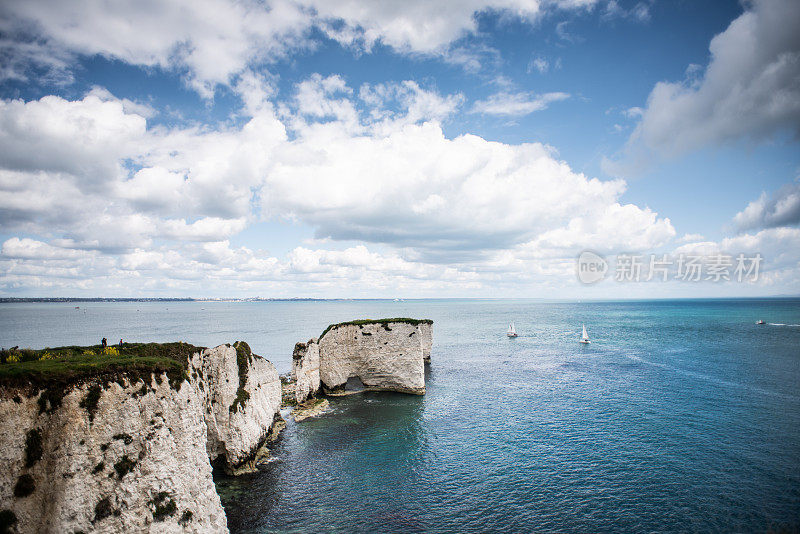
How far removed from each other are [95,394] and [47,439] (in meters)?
1.82

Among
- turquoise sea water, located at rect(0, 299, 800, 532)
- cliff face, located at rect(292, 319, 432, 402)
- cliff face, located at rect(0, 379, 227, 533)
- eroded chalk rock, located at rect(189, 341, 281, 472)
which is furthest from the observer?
cliff face, located at rect(292, 319, 432, 402)

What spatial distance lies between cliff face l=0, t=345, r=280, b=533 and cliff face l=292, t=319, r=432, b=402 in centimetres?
2645

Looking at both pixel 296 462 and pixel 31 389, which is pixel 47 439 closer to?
pixel 31 389

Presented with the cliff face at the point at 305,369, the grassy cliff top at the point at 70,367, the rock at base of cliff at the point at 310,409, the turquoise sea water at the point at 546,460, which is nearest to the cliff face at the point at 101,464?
the grassy cliff top at the point at 70,367

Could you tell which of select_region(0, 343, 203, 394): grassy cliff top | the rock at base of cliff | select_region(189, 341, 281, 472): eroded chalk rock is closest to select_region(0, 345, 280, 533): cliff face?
select_region(0, 343, 203, 394): grassy cliff top

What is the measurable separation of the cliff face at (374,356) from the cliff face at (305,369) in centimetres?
121


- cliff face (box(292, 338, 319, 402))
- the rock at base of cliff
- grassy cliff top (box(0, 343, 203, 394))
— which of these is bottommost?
the rock at base of cliff

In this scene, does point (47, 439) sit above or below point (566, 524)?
above

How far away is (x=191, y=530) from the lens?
1479 cm

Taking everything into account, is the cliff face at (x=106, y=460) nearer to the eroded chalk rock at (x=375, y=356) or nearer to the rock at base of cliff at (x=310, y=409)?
the rock at base of cliff at (x=310, y=409)

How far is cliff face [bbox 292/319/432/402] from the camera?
141 ft

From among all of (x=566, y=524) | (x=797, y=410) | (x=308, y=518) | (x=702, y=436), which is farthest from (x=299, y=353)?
(x=797, y=410)

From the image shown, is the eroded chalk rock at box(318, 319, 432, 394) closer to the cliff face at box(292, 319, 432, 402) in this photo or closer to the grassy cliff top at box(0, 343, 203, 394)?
the cliff face at box(292, 319, 432, 402)

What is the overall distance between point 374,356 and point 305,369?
8235 mm
